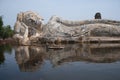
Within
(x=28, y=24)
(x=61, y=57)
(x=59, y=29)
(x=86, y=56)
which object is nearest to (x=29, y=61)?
(x=61, y=57)

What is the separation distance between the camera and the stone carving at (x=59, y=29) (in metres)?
22.8

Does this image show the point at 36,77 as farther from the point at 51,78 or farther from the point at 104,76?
the point at 104,76

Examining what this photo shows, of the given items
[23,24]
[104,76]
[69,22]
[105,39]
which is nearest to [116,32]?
[105,39]

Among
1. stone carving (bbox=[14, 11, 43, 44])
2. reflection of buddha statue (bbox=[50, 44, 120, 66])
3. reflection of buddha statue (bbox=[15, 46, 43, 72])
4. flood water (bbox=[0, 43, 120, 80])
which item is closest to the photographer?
flood water (bbox=[0, 43, 120, 80])

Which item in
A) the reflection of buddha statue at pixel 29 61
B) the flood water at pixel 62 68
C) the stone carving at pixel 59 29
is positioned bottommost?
the flood water at pixel 62 68

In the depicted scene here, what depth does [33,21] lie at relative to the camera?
24781 mm

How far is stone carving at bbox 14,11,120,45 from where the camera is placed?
22.8m

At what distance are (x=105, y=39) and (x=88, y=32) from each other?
1850 mm

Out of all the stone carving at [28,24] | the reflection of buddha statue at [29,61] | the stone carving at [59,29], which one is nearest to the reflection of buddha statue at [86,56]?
the reflection of buddha statue at [29,61]

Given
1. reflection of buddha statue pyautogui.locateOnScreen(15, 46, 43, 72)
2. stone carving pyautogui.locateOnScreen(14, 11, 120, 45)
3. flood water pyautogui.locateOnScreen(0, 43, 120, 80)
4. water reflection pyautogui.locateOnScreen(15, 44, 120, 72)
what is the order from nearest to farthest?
flood water pyautogui.locateOnScreen(0, 43, 120, 80), reflection of buddha statue pyautogui.locateOnScreen(15, 46, 43, 72), water reflection pyautogui.locateOnScreen(15, 44, 120, 72), stone carving pyautogui.locateOnScreen(14, 11, 120, 45)

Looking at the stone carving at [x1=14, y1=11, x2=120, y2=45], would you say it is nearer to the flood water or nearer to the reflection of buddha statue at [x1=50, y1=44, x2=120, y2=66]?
the reflection of buddha statue at [x1=50, y1=44, x2=120, y2=66]

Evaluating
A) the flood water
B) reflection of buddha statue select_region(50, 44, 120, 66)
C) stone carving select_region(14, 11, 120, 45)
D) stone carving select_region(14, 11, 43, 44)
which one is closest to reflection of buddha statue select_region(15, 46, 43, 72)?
the flood water

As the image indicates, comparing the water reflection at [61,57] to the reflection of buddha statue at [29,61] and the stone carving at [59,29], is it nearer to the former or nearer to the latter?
the reflection of buddha statue at [29,61]

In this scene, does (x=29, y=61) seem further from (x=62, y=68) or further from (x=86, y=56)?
(x=86, y=56)
